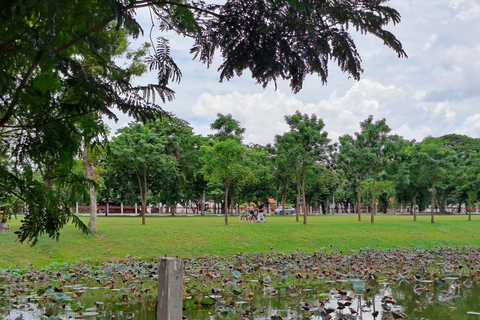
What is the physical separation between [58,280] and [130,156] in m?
Answer: 15.6

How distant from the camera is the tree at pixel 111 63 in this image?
4.51 metres

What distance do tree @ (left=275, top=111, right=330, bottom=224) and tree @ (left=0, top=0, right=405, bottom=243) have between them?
21.8 meters

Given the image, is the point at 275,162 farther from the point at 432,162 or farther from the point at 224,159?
the point at 432,162

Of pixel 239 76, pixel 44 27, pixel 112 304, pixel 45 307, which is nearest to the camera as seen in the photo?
pixel 44 27

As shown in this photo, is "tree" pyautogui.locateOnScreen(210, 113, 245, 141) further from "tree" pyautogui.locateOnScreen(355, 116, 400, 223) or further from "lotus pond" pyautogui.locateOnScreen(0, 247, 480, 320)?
"lotus pond" pyautogui.locateOnScreen(0, 247, 480, 320)

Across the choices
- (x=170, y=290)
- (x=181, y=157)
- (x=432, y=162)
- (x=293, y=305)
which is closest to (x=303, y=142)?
(x=432, y=162)

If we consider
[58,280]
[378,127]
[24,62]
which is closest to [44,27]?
[24,62]

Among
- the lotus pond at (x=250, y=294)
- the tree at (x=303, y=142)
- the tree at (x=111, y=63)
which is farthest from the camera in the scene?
the tree at (x=303, y=142)

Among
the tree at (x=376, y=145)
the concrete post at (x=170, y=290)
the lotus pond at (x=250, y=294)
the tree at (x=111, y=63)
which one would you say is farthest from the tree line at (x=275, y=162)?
the concrete post at (x=170, y=290)

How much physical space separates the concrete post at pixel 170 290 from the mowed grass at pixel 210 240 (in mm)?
11412

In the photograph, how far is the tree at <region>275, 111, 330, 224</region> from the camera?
27.4m

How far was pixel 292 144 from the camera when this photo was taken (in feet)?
90.9

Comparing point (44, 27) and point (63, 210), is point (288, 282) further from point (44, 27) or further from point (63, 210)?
point (44, 27)

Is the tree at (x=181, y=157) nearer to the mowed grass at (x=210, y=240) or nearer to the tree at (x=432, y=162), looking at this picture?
the tree at (x=432, y=162)
